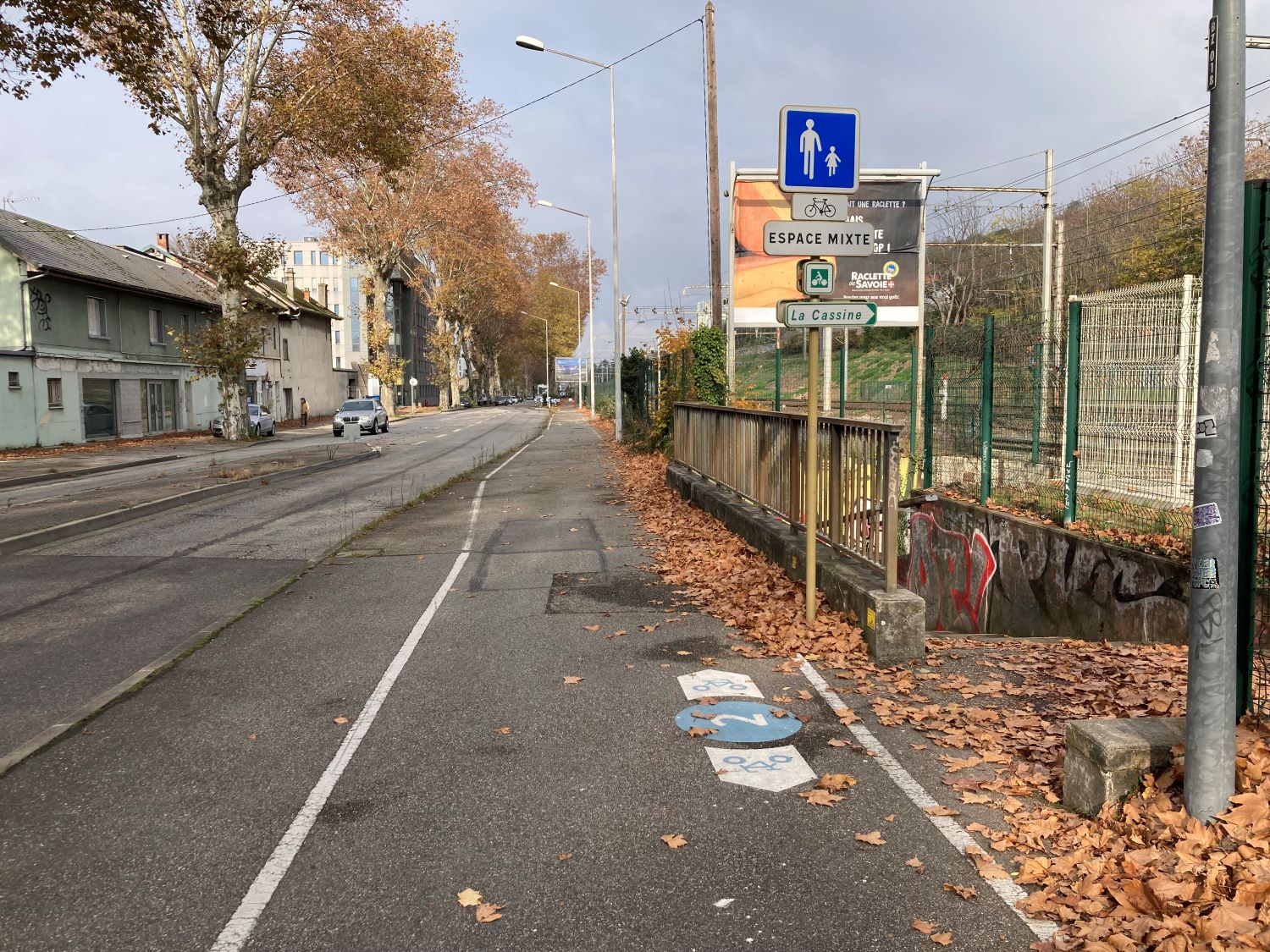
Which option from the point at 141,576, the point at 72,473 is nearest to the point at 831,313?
the point at 141,576

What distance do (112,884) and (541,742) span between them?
2.08 metres

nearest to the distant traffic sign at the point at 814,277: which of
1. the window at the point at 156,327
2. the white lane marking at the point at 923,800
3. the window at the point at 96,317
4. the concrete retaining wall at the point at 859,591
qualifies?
the concrete retaining wall at the point at 859,591

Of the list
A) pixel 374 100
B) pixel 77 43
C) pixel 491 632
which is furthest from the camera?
pixel 374 100

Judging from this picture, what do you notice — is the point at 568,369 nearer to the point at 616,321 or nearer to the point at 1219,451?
the point at 616,321

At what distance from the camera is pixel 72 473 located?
22.1 metres

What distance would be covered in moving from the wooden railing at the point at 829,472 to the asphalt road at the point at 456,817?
53.1 inches

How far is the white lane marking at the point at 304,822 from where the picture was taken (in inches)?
130

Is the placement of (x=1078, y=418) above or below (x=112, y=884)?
above

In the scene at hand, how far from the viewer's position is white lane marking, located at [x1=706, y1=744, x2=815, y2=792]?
4523 millimetres

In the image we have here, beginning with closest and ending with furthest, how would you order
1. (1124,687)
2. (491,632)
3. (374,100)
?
(1124,687) → (491,632) → (374,100)

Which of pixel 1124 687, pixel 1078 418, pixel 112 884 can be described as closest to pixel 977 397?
pixel 1078 418

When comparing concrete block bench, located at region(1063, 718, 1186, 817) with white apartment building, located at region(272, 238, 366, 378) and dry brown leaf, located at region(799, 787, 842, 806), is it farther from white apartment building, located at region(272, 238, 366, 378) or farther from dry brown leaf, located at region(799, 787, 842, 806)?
white apartment building, located at region(272, 238, 366, 378)

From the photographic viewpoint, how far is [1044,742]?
191 inches

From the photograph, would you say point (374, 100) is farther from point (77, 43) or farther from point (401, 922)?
point (401, 922)
